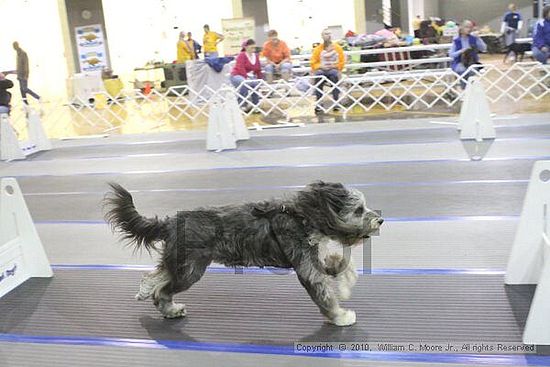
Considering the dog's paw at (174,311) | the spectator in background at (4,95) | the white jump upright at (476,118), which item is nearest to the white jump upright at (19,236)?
the dog's paw at (174,311)

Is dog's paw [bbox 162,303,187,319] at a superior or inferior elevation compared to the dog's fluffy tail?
inferior

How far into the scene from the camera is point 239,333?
3016mm

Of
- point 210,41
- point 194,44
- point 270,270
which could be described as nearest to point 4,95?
point 210,41

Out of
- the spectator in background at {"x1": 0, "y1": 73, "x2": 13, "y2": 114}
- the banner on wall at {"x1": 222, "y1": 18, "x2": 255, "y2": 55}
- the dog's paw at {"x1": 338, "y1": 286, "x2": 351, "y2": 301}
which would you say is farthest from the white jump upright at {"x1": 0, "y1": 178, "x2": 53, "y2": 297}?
the banner on wall at {"x1": 222, "y1": 18, "x2": 255, "y2": 55}

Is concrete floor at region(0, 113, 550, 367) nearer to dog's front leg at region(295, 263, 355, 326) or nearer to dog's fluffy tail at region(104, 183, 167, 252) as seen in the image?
dog's front leg at region(295, 263, 355, 326)

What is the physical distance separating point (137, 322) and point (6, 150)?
719cm

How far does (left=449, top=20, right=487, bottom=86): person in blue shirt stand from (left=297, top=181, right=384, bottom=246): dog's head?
896 centimetres

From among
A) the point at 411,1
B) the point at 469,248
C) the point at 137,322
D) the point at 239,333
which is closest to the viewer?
the point at 239,333

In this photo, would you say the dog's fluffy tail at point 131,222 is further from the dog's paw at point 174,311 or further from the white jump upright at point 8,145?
the white jump upright at point 8,145

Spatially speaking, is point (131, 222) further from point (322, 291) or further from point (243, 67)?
point (243, 67)

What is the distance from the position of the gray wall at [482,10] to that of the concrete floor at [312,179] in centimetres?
1838

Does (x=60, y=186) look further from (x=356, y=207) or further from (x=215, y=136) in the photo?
(x=356, y=207)

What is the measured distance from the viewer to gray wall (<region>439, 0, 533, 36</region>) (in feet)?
81.4

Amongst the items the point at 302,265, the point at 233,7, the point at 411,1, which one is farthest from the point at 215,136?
the point at 411,1
